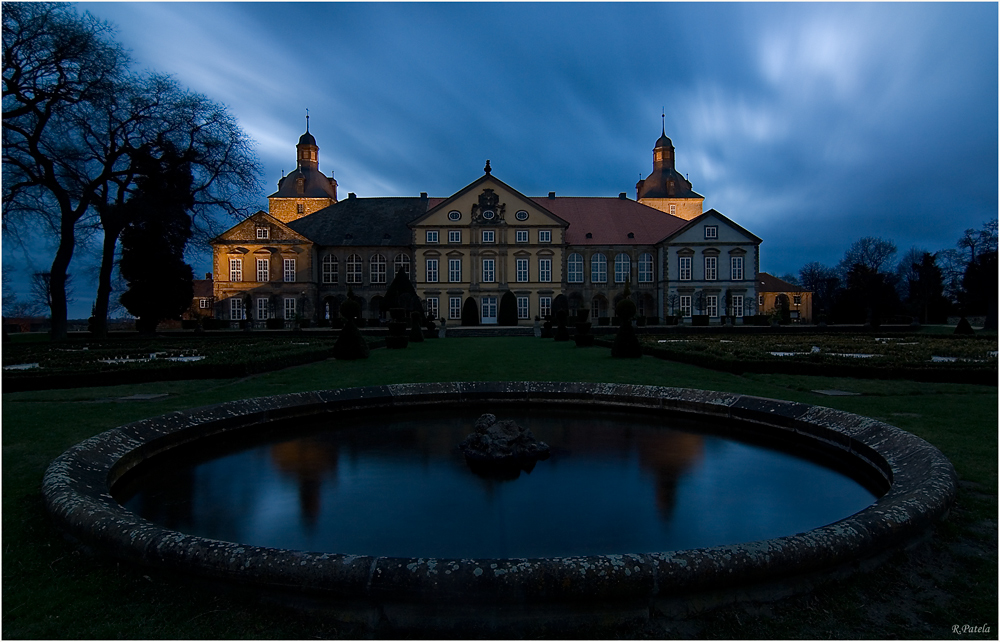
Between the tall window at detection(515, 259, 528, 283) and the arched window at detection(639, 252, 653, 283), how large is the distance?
11.0 meters

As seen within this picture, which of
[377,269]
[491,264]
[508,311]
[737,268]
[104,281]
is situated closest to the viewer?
[104,281]

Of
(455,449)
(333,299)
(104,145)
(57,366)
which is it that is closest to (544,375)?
(455,449)

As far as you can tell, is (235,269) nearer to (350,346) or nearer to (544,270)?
(544,270)

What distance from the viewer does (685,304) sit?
159 feet

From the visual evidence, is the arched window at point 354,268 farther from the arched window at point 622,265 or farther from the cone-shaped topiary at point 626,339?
the cone-shaped topiary at point 626,339

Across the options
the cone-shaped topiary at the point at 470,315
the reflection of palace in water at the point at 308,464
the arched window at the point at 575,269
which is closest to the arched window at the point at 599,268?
the arched window at the point at 575,269

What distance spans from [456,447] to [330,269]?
156 feet

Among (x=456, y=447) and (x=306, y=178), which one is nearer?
(x=456, y=447)

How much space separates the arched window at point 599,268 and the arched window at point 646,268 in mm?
3336

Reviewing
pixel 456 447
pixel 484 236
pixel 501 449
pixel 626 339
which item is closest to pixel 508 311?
pixel 484 236

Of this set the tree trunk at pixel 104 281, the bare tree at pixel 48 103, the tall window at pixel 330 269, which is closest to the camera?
the bare tree at pixel 48 103

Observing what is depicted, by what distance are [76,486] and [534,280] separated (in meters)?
45.3

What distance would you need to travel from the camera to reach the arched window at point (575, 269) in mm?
49906

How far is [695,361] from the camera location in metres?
15.3
